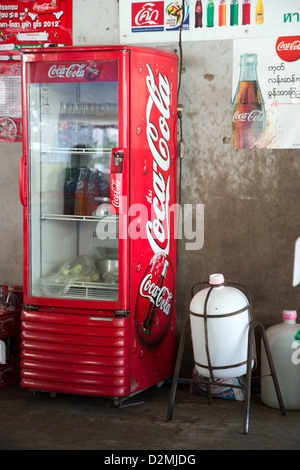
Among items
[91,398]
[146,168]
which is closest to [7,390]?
[91,398]

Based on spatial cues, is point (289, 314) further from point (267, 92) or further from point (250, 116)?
point (267, 92)

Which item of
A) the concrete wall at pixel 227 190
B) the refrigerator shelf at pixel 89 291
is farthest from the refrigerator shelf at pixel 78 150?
the refrigerator shelf at pixel 89 291

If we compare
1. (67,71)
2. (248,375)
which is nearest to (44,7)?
(67,71)

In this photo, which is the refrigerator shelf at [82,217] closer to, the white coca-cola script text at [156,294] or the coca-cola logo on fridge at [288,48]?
the white coca-cola script text at [156,294]

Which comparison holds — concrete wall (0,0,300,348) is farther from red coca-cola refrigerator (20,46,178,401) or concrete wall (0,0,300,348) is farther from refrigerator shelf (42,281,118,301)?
refrigerator shelf (42,281,118,301)

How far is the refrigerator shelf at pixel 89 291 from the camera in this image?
3.84 m

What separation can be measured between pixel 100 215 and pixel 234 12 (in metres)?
1.58

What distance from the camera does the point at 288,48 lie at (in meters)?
3.97

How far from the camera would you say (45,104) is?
3955 millimetres

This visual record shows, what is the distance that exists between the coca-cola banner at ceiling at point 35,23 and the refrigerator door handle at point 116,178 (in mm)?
1204
